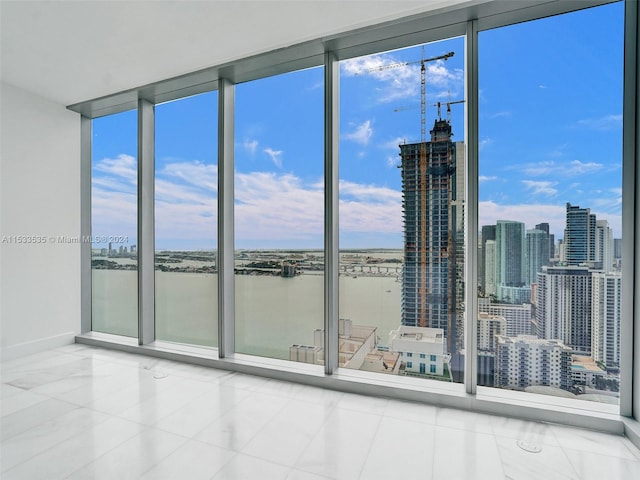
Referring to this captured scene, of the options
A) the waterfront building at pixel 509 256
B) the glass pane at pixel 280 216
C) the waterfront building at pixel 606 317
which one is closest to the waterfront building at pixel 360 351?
the glass pane at pixel 280 216

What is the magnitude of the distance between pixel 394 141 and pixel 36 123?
378cm

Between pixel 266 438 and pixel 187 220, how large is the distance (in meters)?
2.29

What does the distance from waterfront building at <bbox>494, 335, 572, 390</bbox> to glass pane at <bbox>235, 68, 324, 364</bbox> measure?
1366 mm

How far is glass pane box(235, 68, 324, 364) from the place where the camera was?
Answer: 277cm

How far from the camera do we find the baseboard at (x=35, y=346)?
315 cm

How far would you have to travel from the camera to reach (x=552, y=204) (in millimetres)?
2133

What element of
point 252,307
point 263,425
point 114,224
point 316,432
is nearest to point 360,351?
point 316,432

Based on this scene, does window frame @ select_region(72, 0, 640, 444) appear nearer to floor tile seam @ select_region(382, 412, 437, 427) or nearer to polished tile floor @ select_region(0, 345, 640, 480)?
polished tile floor @ select_region(0, 345, 640, 480)

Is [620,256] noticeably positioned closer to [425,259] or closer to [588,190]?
[588,190]

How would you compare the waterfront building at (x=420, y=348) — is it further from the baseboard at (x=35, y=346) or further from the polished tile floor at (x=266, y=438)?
the baseboard at (x=35, y=346)

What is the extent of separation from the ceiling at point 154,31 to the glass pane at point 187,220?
46 centimetres

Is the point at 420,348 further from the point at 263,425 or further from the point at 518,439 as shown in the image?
the point at 263,425

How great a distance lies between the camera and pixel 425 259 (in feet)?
7.97

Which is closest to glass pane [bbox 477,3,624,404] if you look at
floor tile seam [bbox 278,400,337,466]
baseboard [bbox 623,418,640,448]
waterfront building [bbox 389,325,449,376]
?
baseboard [bbox 623,418,640,448]
